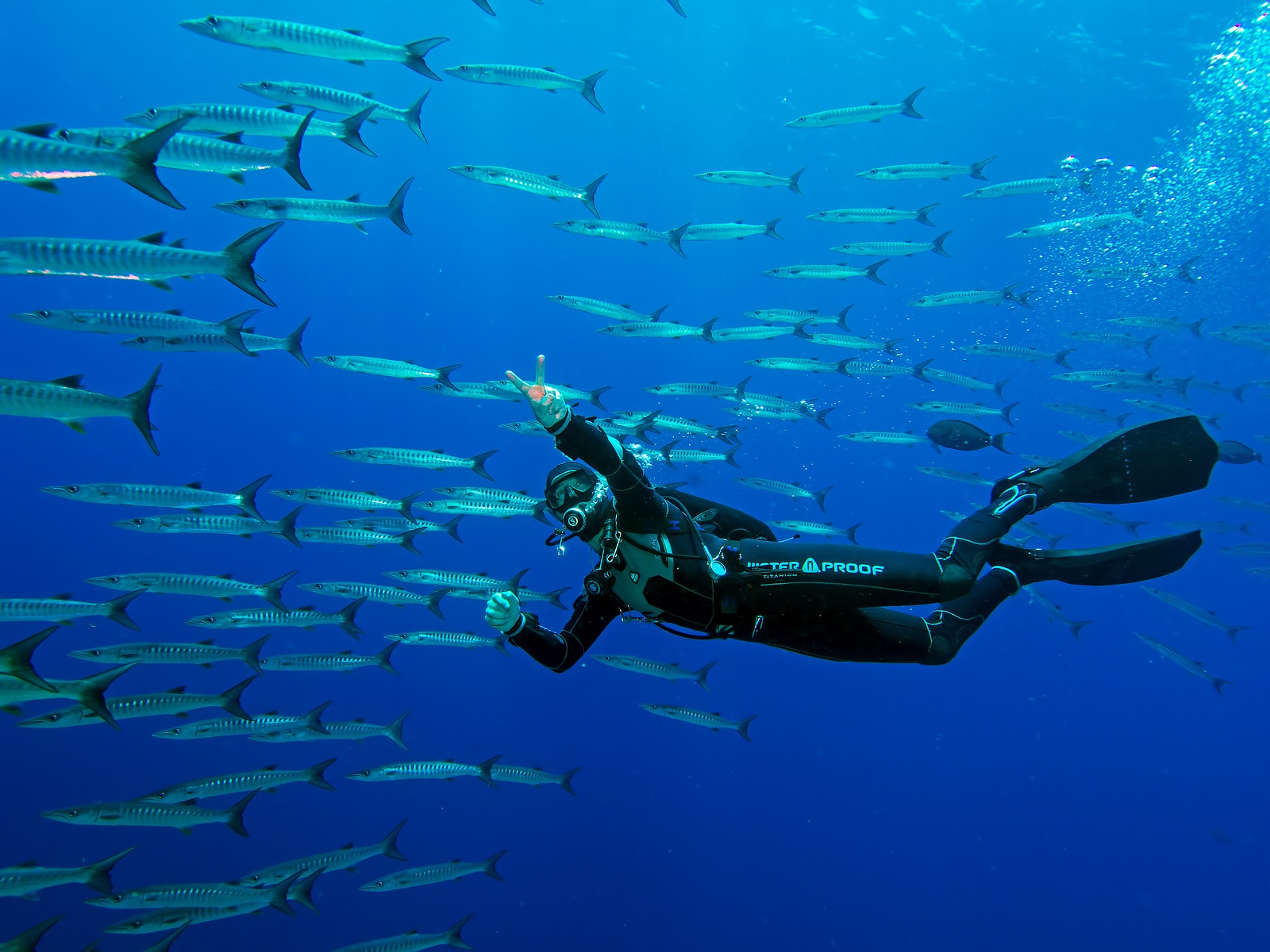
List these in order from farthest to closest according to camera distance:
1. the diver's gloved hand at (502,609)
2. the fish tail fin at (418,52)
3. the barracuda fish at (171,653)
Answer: the barracuda fish at (171,653) < the fish tail fin at (418,52) < the diver's gloved hand at (502,609)

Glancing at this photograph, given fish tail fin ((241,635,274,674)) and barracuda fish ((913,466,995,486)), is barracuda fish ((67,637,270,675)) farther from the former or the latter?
barracuda fish ((913,466,995,486))

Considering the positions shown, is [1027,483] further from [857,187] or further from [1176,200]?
[1176,200]

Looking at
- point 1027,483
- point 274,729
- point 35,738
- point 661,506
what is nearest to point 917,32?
point 1027,483

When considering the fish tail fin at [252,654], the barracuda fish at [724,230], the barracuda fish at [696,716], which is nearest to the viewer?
the fish tail fin at [252,654]

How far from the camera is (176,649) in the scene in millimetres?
6449

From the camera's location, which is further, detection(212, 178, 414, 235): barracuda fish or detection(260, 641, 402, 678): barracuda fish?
detection(260, 641, 402, 678): barracuda fish

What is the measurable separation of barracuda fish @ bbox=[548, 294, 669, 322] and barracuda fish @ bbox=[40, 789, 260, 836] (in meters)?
6.85

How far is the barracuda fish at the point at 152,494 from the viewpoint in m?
6.75

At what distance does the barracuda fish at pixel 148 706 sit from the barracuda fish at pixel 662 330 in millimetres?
6330

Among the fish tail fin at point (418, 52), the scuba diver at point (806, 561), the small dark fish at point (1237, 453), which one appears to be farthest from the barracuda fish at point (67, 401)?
the small dark fish at point (1237, 453)

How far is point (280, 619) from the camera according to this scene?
7.57 m

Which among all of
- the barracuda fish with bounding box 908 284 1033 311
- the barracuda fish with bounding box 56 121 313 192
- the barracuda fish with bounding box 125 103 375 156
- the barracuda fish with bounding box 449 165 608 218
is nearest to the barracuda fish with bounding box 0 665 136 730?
the barracuda fish with bounding box 56 121 313 192

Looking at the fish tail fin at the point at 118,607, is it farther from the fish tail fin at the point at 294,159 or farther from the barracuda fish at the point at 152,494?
the fish tail fin at the point at 294,159

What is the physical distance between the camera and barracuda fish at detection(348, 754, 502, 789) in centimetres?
793
